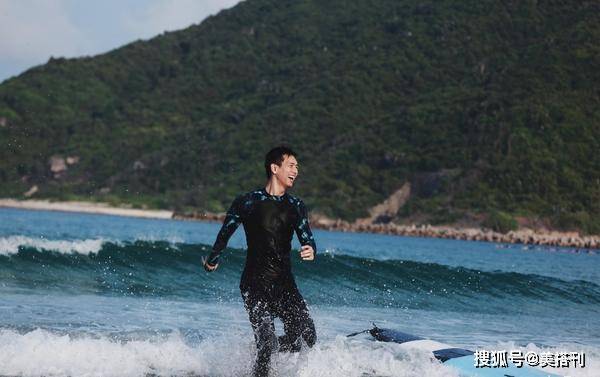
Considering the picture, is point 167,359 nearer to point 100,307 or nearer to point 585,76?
point 100,307

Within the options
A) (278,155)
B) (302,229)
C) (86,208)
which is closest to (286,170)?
(278,155)

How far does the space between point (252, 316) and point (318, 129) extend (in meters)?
137

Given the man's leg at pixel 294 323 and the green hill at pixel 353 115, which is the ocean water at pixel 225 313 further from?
the green hill at pixel 353 115

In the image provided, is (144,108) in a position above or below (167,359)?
above

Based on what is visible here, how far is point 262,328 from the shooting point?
28.8 feet

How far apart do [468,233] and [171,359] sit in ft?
321

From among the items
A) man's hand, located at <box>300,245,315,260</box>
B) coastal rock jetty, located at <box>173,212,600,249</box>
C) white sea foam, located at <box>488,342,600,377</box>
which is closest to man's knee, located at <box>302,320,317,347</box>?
man's hand, located at <box>300,245,315,260</box>

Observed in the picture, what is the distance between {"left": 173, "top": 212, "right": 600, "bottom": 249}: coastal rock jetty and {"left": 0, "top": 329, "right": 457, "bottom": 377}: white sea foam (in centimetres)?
9322

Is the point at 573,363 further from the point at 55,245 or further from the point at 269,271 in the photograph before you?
the point at 55,245

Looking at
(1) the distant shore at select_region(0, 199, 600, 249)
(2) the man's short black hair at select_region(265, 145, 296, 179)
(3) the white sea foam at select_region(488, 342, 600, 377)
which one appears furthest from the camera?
(1) the distant shore at select_region(0, 199, 600, 249)

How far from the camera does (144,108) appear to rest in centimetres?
17812

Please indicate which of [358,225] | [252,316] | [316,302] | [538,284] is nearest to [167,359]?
[252,316]

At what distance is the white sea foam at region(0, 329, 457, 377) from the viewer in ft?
32.1

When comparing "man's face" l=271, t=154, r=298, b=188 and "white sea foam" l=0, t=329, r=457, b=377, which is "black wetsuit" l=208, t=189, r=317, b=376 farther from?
"white sea foam" l=0, t=329, r=457, b=377
